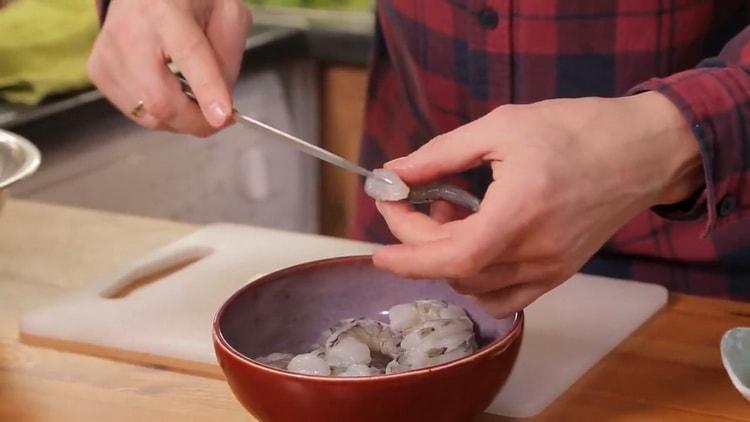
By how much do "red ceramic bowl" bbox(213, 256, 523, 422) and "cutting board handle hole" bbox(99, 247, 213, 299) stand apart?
0.71 ft

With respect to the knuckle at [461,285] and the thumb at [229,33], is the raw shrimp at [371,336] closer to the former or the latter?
the knuckle at [461,285]

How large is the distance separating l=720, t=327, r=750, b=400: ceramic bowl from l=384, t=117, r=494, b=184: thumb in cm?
22

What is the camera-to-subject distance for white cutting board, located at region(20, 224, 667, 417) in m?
0.76

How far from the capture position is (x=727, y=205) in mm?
729

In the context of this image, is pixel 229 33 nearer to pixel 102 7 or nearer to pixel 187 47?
pixel 187 47

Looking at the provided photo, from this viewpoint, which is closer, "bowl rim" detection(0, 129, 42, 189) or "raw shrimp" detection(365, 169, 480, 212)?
"raw shrimp" detection(365, 169, 480, 212)

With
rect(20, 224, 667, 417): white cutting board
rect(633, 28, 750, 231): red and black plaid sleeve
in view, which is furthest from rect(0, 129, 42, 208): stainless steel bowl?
rect(633, 28, 750, 231): red and black plaid sleeve

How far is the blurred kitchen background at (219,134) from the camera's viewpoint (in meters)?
1.42

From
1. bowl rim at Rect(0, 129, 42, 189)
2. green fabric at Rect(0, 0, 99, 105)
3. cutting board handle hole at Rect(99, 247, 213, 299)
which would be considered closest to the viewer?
bowl rim at Rect(0, 129, 42, 189)

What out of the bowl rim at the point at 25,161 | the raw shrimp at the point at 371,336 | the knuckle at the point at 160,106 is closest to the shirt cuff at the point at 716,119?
the raw shrimp at the point at 371,336

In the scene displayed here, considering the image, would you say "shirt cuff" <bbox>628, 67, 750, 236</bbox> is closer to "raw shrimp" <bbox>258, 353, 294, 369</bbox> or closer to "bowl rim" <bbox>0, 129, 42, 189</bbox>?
"raw shrimp" <bbox>258, 353, 294, 369</bbox>

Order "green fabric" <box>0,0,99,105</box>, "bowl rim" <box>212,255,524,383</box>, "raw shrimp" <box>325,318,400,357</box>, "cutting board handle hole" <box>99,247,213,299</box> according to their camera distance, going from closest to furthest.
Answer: "bowl rim" <box>212,255,524,383</box>, "raw shrimp" <box>325,318,400,357</box>, "cutting board handle hole" <box>99,247,213,299</box>, "green fabric" <box>0,0,99,105</box>

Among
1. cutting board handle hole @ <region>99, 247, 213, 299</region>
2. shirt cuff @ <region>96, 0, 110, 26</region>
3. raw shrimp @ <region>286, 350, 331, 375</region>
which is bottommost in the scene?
cutting board handle hole @ <region>99, 247, 213, 299</region>

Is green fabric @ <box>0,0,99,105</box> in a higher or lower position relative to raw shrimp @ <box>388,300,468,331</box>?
lower
